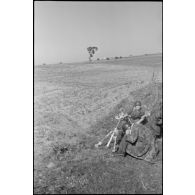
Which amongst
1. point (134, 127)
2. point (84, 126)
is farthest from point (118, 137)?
point (84, 126)

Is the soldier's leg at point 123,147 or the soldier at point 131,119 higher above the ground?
the soldier at point 131,119

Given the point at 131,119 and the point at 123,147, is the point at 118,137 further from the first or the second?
the point at 131,119

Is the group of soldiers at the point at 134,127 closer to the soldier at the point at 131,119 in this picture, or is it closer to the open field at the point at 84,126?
the soldier at the point at 131,119

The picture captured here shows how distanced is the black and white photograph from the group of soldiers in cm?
2

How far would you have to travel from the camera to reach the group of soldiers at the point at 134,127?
15.4 feet

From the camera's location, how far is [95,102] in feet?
16.3

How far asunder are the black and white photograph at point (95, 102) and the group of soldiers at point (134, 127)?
2 cm

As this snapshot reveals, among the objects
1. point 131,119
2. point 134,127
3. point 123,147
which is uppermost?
point 131,119

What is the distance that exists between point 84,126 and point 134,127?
0.87 meters

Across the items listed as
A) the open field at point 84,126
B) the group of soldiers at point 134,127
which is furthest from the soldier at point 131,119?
the open field at point 84,126

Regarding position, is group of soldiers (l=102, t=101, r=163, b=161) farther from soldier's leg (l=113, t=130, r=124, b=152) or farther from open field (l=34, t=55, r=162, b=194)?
open field (l=34, t=55, r=162, b=194)

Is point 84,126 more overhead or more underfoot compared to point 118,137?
more overhead

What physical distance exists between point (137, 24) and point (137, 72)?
0.88 metres
